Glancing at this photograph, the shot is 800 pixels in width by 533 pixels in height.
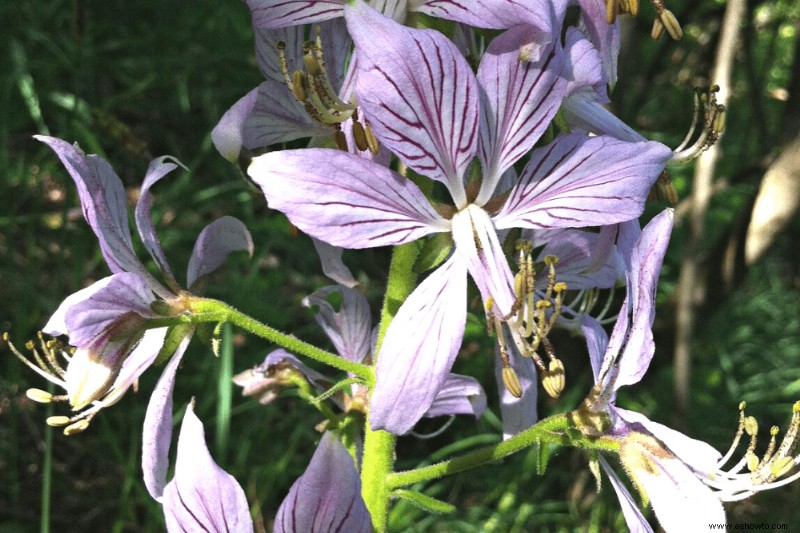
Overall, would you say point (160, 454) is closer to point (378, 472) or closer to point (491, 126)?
point (378, 472)

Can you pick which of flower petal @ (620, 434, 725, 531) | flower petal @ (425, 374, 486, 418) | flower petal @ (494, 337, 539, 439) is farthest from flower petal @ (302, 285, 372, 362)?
flower petal @ (620, 434, 725, 531)

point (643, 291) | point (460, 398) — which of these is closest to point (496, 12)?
point (643, 291)

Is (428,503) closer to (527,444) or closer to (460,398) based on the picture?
(527,444)

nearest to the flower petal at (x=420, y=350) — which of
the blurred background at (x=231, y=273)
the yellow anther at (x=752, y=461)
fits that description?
the yellow anther at (x=752, y=461)

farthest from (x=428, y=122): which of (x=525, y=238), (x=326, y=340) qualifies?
(x=326, y=340)

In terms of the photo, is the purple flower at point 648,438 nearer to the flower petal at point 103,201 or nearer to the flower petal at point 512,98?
the flower petal at point 512,98

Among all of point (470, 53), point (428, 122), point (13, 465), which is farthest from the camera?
point (13, 465)

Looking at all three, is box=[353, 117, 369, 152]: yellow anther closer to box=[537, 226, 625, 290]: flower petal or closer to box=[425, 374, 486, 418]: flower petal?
box=[537, 226, 625, 290]: flower petal
